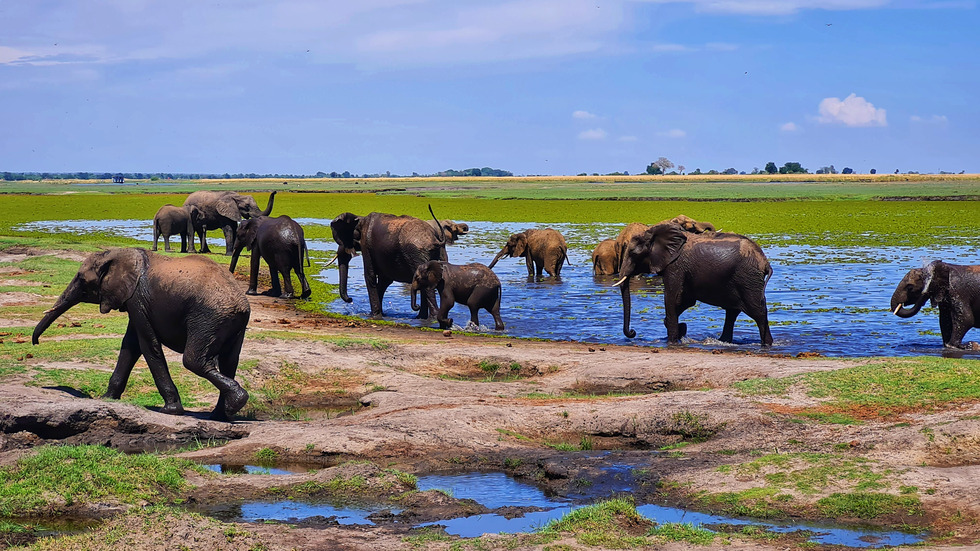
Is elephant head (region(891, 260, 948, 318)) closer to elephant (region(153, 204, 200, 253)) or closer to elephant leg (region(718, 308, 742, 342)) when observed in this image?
elephant leg (region(718, 308, 742, 342))

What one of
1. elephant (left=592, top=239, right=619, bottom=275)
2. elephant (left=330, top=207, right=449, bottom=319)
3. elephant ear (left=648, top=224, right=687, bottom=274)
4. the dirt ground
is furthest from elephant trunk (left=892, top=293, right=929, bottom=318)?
elephant (left=592, top=239, right=619, bottom=275)

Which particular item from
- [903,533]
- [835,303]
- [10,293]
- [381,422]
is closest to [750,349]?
[835,303]

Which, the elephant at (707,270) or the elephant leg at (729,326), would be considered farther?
the elephant leg at (729,326)

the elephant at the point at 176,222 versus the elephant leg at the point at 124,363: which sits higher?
the elephant at the point at 176,222

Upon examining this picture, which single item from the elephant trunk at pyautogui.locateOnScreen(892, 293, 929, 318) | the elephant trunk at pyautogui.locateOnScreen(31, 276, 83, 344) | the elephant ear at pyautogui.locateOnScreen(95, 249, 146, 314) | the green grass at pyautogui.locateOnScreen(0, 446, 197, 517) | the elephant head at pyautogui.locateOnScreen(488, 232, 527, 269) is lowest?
the green grass at pyautogui.locateOnScreen(0, 446, 197, 517)

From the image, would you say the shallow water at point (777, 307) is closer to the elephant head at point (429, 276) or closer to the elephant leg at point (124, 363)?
the elephant head at point (429, 276)

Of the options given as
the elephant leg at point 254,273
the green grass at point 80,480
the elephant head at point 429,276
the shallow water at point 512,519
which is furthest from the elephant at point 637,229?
the green grass at point 80,480

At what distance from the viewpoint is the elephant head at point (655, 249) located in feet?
61.8

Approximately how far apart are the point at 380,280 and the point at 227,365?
34.1 ft

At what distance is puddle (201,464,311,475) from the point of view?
10086 millimetres

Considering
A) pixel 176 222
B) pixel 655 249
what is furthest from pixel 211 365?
pixel 176 222

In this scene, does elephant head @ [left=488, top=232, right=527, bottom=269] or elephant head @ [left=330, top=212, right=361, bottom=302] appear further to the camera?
elephant head @ [left=488, top=232, right=527, bottom=269]

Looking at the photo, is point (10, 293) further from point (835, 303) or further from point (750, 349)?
point (835, 303)

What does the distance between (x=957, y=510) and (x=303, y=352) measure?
9625mm
